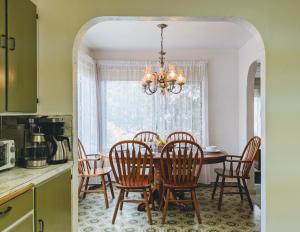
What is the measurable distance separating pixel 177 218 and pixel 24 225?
2163mm

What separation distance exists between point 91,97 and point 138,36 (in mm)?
1355

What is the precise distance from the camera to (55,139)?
221cm

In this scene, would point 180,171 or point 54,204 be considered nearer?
point 54,204

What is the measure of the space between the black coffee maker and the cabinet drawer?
1.74ft

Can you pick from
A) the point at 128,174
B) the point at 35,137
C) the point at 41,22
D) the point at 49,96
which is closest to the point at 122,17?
the point at 41,22

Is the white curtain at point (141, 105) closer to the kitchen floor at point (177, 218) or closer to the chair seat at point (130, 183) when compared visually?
the kitchen floor at point (177, 218)

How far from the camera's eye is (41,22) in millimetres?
2248

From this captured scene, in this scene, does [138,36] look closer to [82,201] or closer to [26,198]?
[82,201]

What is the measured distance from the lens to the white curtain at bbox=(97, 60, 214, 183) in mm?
5086

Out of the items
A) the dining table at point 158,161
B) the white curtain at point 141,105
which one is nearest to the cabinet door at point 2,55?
the dining table at point 158,161

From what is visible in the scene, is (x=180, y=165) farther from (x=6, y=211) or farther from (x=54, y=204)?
(x=6, y=211)

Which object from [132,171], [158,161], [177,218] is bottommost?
[177,218]

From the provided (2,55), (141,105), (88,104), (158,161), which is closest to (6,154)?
(2,55)

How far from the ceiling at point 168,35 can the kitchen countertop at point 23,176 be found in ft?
7.62
